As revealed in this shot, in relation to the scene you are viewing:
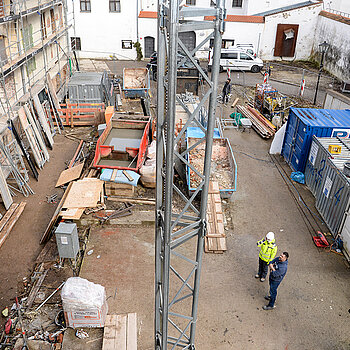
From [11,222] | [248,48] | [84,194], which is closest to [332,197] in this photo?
[84,194]

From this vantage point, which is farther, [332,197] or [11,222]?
[332,197]

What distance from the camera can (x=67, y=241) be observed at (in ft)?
31.0

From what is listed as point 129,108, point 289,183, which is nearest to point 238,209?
point 289,183

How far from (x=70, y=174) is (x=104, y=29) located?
20.1m

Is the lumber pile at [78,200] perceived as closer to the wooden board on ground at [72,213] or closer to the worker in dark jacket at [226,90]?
the wooden board on ground at [72,213]

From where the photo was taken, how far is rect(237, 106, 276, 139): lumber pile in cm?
1809

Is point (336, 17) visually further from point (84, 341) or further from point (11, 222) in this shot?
point (84, 341)

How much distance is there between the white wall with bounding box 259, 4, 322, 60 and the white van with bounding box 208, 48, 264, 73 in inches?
160

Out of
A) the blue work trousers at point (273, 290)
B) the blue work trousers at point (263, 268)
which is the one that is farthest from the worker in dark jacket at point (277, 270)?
the blue work trousers at point (263, 268)

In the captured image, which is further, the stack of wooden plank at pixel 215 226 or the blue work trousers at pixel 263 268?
the stack of wooden plank at pixel 215 226

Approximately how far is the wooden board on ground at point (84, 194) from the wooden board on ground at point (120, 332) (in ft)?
13.6

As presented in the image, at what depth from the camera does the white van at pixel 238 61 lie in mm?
27359

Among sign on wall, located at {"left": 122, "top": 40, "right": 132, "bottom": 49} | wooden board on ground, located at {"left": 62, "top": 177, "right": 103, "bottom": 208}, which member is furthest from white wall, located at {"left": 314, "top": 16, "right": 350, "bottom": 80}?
wooden board on ground, located at {"left": 62, "top": 177, "right": 103, "bottom": 208}

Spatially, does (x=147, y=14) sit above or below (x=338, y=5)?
below
